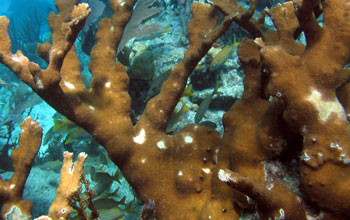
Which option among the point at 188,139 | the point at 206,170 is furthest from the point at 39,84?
the point at 206,170

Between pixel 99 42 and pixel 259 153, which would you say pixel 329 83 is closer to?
pixel 259 153

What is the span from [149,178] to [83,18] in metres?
1.35

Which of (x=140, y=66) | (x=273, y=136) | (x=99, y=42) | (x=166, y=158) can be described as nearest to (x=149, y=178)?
(x=166, y=158)

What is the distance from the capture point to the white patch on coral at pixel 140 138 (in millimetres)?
2039

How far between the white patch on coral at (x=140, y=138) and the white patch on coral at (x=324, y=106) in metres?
1.32

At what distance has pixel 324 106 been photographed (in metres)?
1.30

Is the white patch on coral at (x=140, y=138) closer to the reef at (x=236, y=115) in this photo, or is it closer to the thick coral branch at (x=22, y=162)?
the reef at (x=236, y=115)

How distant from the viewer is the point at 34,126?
2.12 meters

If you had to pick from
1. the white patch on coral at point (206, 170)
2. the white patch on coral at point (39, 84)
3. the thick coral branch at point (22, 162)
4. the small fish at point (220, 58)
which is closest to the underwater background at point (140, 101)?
the small fish at point (220, 58)

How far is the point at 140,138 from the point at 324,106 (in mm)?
1408

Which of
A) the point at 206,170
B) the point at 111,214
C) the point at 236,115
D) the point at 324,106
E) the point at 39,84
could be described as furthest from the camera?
the point at 111,214

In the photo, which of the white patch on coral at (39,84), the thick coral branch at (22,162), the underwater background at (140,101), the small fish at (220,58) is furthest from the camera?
the small fish at (220,58)

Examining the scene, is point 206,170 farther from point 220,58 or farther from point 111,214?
point 220,58

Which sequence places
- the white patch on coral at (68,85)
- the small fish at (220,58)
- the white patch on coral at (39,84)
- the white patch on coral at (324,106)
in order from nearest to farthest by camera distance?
the white patch on coral at (324,106)
the white patch on coral at (39,84)
the white patch on coral at (68,85)
the small fish at (220,58)
